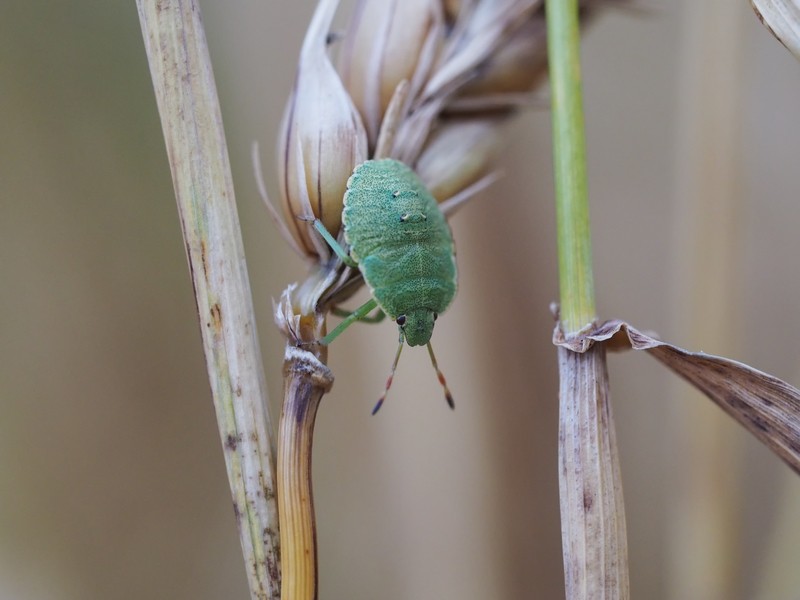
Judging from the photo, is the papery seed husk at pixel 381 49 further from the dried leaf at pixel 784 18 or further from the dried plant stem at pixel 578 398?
the dried leaf at pixel 784 18

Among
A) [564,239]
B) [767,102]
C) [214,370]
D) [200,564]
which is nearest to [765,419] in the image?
[564,239]

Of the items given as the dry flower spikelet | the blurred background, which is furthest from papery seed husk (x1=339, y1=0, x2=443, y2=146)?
the blurred background

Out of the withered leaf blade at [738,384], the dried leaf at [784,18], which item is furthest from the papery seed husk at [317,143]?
the dried leaf at [784,18]

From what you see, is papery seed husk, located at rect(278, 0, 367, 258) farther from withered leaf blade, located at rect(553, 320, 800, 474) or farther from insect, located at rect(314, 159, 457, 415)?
withered leaf blade, located at rect(553, 320, 800, 474)

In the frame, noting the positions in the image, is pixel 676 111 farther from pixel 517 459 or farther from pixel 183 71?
pixel 183 71

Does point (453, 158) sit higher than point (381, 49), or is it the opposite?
point (381, 49)

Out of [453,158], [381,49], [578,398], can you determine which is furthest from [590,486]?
[381,49]

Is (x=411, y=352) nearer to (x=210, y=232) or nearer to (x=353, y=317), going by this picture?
(x=353, y=317)
